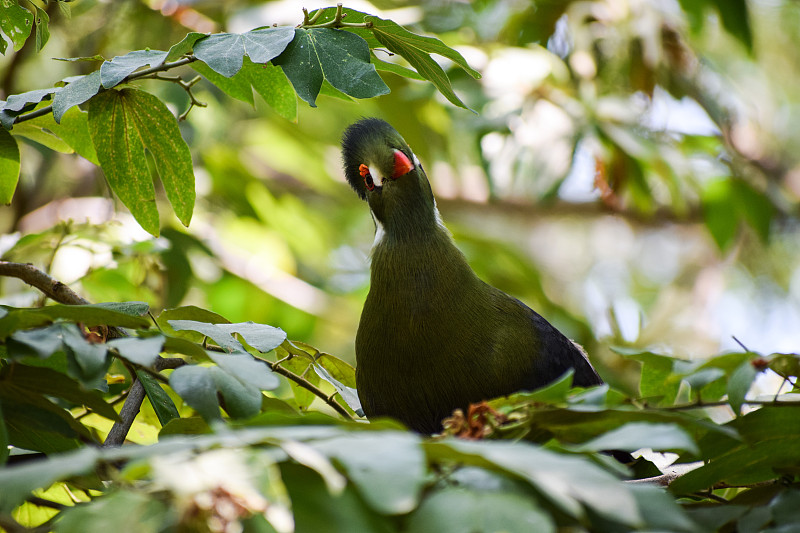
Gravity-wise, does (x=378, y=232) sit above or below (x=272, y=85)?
below

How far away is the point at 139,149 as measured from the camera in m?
1.44

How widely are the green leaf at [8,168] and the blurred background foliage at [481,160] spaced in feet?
2.89

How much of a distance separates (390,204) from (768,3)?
4.86 metres

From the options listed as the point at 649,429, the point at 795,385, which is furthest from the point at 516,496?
the point at 795,385

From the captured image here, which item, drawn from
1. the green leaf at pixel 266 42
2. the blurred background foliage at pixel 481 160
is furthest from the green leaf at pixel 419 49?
the blurred background foliage at pixel 481 160

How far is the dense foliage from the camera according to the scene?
700 millimetres

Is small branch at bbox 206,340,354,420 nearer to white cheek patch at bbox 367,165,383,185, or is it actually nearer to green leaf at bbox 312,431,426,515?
white cheek patch at bbox 367,165,383,185

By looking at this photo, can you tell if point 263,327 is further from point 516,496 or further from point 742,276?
point 742,276

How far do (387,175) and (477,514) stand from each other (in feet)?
4.23

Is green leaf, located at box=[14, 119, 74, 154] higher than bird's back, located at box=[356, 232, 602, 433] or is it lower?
higher

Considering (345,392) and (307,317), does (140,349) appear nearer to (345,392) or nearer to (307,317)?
(345,392)

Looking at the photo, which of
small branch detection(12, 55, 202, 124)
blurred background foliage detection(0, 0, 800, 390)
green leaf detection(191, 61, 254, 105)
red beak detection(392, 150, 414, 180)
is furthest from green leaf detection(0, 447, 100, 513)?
blurred background foliage detection(0, 0, 800, 390)

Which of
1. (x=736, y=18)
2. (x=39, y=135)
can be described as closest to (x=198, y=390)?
(x=39, y=135)

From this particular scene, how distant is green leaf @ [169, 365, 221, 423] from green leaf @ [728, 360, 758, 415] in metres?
0.60
